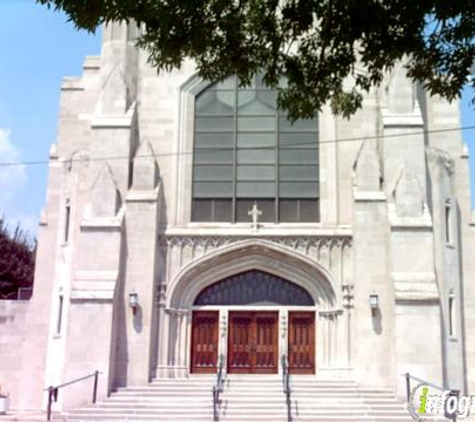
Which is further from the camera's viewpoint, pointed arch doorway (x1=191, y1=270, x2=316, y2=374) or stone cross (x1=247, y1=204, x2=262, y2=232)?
stone cross (x1=247, y1=204, x2=262, y2=232)

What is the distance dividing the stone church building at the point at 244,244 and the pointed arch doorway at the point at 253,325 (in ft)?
0.14

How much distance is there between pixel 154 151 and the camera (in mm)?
23156

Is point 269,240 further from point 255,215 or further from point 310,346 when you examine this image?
point 310,346

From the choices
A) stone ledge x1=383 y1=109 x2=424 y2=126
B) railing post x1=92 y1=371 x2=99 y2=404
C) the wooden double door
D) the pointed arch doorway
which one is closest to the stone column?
the pointed arch doorway

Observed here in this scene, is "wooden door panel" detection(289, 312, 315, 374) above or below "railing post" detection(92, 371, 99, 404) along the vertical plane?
above

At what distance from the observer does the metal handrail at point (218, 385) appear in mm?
18953

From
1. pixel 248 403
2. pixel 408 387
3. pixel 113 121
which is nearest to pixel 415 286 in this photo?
pixel 408 387

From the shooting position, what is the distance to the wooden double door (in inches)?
870

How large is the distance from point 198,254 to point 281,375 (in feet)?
14.0

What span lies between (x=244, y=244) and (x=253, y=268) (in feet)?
2.90

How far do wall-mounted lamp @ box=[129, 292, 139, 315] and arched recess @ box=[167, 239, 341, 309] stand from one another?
40.7 inches

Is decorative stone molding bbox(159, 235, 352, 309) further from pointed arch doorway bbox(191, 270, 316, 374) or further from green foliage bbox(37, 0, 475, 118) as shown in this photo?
green foliage bbox(37, 0, 475, 118)

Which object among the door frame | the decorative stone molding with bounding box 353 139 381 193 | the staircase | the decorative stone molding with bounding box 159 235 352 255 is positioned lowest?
the staircase

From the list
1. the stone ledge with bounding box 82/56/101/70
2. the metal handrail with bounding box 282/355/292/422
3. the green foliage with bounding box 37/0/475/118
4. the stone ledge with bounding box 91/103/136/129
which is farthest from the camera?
the stone ledge with bounding box 82/56/101/70
